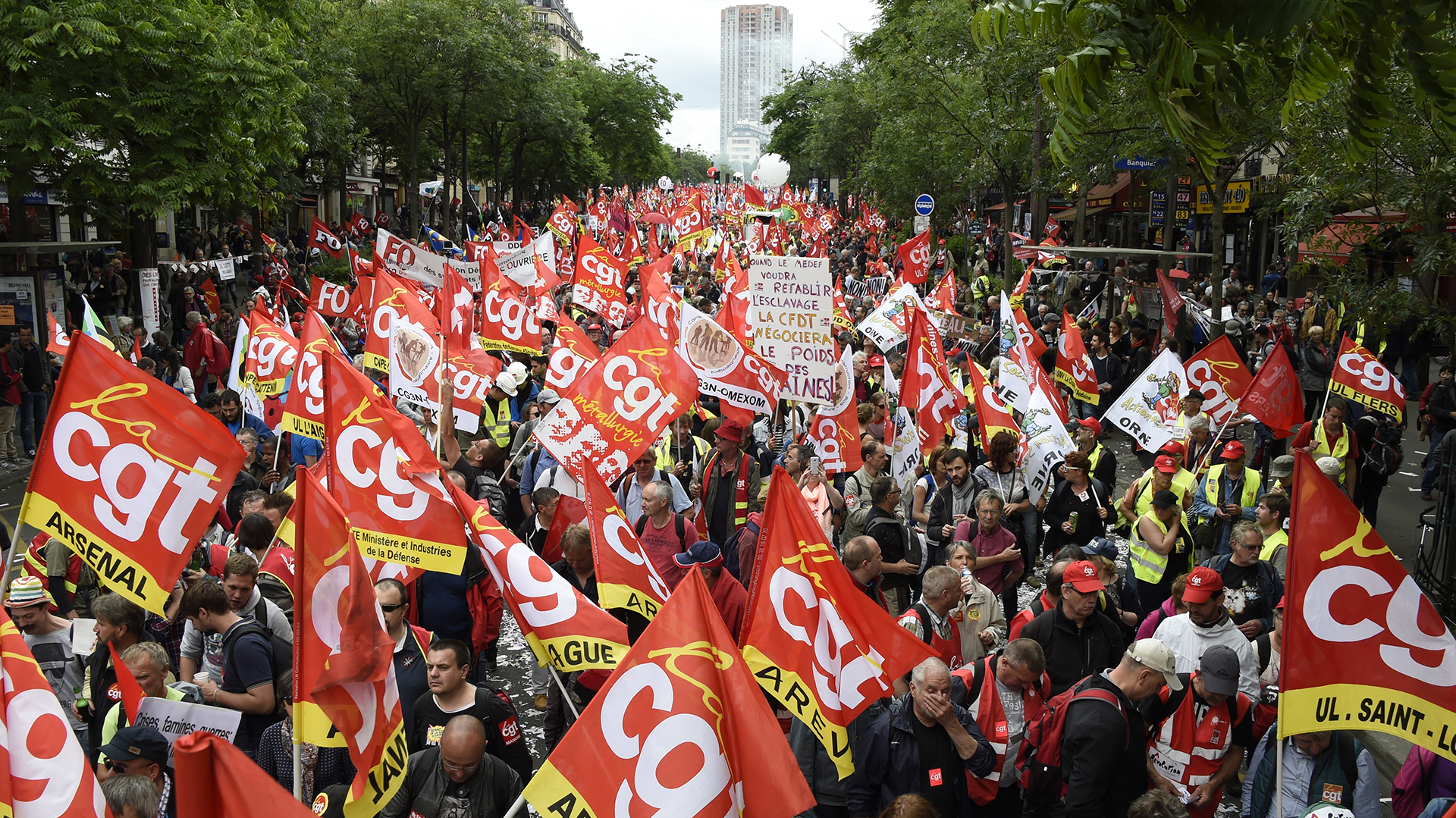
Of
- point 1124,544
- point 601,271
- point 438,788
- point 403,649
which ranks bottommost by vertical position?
point 1124,544

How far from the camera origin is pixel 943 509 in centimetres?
869

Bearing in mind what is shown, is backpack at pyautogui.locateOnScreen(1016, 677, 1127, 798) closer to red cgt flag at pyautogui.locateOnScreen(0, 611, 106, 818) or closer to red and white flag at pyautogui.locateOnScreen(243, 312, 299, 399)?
red cgt flag at pyautogui.locateOnScreen(0, 611, 106, 818)

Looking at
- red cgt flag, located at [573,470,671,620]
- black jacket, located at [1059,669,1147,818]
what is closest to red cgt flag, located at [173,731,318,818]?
red cgt flag, located at [573,470,671,620]

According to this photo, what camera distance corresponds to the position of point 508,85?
41.5 meters

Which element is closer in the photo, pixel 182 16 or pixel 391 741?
pixel 391 741

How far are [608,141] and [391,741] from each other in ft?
221

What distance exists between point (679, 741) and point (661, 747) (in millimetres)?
76

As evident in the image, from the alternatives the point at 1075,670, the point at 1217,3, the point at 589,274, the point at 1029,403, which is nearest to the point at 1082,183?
the point at 589,274

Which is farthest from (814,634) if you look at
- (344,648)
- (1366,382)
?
(1366,382)

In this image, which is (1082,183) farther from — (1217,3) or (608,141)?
(608,141)

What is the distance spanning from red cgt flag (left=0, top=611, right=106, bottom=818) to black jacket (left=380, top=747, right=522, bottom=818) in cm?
115

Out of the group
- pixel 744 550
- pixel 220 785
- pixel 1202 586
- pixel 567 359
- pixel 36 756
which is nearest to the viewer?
pixel 220 785

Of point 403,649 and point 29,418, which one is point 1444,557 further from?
point 29,418

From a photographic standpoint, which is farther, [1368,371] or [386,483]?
[1368,371]
